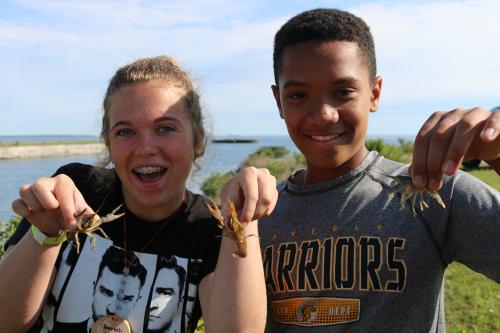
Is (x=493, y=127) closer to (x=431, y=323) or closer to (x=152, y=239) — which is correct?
(x=431, y=323)

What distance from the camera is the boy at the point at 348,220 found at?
2385 millimetres

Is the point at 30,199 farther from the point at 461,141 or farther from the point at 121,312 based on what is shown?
the point at 461,141

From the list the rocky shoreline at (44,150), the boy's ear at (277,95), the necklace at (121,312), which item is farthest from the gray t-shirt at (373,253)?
the rocky shoreline at (44,150)

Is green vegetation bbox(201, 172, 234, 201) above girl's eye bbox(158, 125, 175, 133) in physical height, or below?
below

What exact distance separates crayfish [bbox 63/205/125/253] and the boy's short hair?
49.4 inches

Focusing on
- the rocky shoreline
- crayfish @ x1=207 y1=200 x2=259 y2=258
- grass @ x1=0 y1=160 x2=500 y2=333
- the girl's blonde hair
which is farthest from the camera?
the rocky shoreline

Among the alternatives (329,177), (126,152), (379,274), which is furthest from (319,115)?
(126,152)

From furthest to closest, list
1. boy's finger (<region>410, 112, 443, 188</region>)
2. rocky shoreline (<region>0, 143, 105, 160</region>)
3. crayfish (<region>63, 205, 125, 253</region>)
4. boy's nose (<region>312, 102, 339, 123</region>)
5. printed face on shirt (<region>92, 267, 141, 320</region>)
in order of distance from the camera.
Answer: rocky shoreline (<region>0, 143, 105, 160</region>)
boy's nose (<region>312, 102, 339, 123</region>)
printed face on shirt (<region>92, 267, 141, 320</region>)
crayfish (<region>63, 205, 125, 253</region>)
boy's finger (<region>410, 112, 443, 188</region>)

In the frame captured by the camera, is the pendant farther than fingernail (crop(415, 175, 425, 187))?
Yes

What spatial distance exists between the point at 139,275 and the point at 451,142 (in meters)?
1.64

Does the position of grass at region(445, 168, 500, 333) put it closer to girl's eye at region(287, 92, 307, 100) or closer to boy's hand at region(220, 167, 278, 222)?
girl's eye at region(287, 92, 307, 100)

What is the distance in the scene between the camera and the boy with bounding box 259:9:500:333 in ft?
7.82

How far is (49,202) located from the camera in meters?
2.14

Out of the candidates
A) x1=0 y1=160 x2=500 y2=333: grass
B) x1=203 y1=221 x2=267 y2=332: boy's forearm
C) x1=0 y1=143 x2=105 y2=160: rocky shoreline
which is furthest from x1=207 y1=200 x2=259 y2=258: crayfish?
x1=0 y1=143 x2=105 y2=160: rocky shoreline
